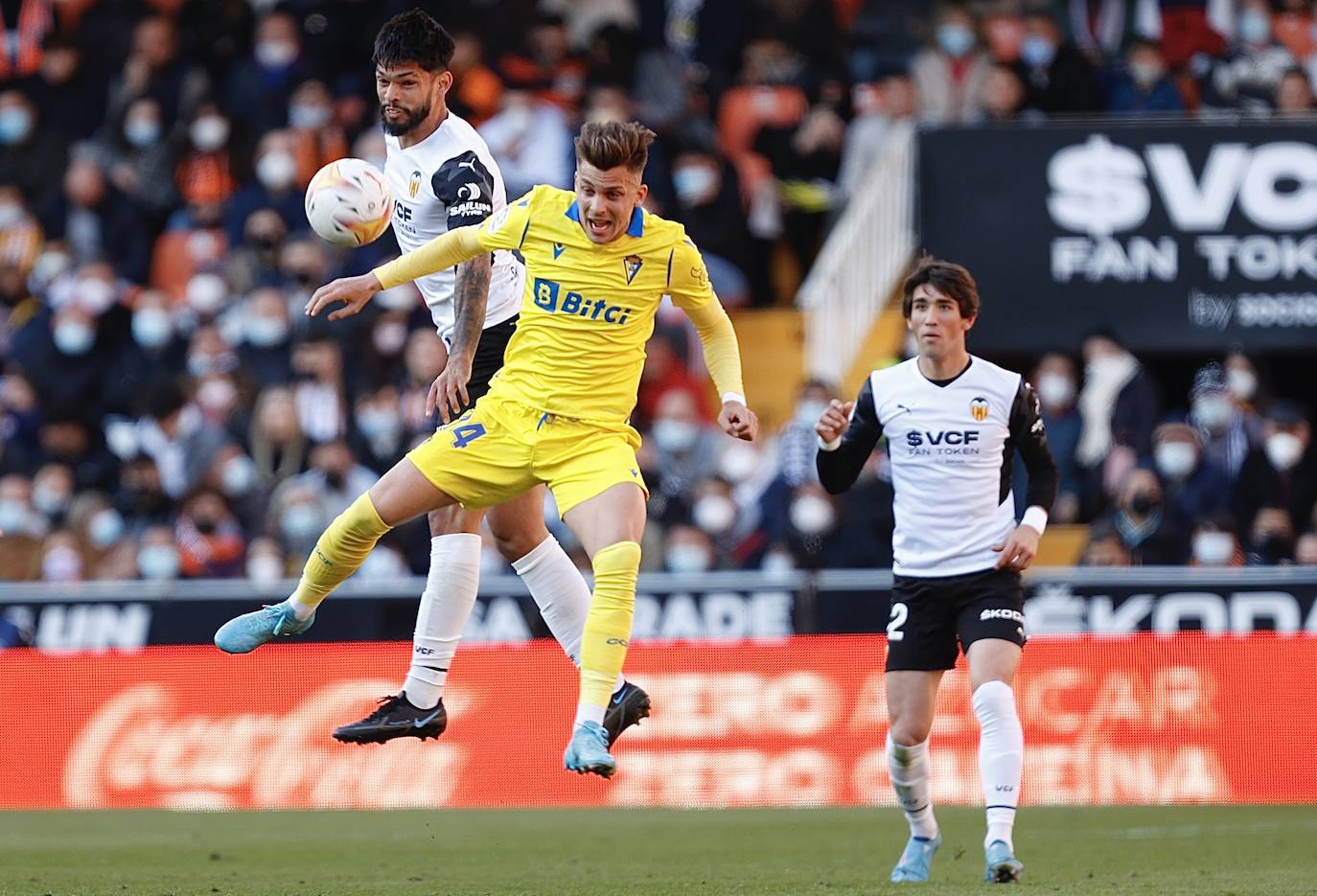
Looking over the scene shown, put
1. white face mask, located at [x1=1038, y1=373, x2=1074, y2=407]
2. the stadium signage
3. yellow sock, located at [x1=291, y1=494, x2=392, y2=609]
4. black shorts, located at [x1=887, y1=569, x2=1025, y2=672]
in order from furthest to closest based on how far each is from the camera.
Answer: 1. the stadium signage
2. white face mask, located at [x1=1038, y1=373, x2=1074, y2=407]
3. black shorts, located at [x1=887, y1=569, x2=1025, y2=672]
4. yellow sock, located at [x1=291, y1=494, x2=392, y2=609]

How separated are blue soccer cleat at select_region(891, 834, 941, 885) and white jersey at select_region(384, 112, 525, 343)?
2.68m

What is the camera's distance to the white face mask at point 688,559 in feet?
50.6

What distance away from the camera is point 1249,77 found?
1781 centimetres

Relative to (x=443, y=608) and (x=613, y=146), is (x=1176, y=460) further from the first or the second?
(x=613, y=146)

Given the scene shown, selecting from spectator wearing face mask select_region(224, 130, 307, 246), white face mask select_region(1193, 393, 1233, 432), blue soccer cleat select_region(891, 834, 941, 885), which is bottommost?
blue soccer cleat select_region(891, 834, 941, 885)

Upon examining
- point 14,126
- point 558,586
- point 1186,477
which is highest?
point 14,126

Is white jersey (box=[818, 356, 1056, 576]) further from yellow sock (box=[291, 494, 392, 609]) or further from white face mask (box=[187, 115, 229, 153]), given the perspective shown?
white face mask (box=[187, 115, 229, 153])

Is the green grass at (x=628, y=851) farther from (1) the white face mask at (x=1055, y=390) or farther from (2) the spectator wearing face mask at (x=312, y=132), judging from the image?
(2) the spectator wearing face mask at (x=312, y=132)

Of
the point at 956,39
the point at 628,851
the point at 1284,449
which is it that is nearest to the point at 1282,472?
the point at 1284,449

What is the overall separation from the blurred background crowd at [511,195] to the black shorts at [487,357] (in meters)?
6.15

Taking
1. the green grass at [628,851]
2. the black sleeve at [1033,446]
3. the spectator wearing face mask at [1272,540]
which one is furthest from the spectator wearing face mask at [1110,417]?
the black sleeve at [1033,446]

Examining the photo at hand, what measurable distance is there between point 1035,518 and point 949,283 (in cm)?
98

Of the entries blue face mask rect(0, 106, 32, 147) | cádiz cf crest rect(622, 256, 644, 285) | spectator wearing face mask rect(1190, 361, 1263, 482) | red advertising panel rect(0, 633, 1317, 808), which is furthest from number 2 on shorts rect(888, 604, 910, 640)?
blue face mask rect(0, 106, 32, 147)

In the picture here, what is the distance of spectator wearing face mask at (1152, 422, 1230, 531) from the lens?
600 inches
